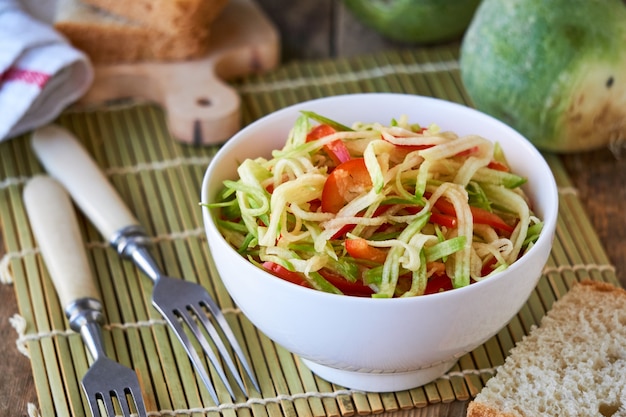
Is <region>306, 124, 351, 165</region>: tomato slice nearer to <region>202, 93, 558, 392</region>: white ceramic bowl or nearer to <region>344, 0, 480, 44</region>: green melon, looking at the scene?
<region>202, 93, 558, 392</region>: white ceramic bowl

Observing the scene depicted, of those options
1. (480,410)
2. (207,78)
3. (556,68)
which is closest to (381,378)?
(480,410)

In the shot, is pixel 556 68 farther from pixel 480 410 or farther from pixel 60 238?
pixel 60 238

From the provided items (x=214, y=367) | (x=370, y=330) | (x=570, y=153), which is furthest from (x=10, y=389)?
(x=570, y=153)

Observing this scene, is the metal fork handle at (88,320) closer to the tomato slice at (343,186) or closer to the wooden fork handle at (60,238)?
the wooden fork handle at (60,238)

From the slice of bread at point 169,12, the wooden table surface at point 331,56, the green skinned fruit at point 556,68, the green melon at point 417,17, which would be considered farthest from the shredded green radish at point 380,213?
the green melon at point 417,17

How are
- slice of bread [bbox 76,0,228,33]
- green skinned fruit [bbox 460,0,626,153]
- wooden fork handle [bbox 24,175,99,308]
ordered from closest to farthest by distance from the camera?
wooden fork handle [bbox 24,175,99,308]
green skinned fruit [bbox 460,0,626,153]
slice of bread [bbox 76,0,228,33]

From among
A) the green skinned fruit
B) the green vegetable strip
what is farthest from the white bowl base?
the green skinned fruit
